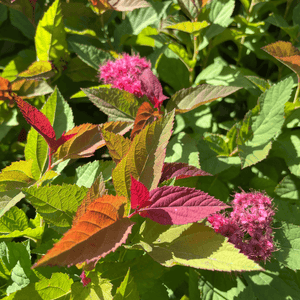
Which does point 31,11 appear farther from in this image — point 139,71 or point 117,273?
point 117,273

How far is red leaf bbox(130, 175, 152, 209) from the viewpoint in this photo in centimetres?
51

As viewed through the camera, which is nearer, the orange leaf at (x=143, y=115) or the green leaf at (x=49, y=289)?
the green leaf at (x=49, y=289)

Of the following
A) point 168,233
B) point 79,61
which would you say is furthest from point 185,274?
point 79,61

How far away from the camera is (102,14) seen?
1.09m

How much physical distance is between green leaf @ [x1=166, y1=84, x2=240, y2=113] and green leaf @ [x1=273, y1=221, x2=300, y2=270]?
405mm

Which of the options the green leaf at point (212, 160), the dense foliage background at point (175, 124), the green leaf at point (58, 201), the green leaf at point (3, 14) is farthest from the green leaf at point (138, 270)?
the green leaf at point (3, 14)

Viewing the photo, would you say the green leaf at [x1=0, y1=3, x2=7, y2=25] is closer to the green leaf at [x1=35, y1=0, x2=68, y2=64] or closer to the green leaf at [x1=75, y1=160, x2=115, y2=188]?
the green leaf at [x1=35, y1=0, x2=68, y2=64]

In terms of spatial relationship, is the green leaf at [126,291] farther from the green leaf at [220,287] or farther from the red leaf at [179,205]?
the green leaf at [220,287]

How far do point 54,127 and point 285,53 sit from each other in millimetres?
705

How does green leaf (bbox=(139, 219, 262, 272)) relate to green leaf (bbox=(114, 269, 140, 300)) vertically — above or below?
above

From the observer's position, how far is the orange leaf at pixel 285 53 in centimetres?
79

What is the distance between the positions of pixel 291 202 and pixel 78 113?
84cm

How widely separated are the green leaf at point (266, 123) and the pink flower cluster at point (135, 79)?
0.98ft

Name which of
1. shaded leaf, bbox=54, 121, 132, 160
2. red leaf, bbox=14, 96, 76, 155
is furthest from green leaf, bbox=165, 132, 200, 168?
red leaf, bbox=14, 96, 76, 155
